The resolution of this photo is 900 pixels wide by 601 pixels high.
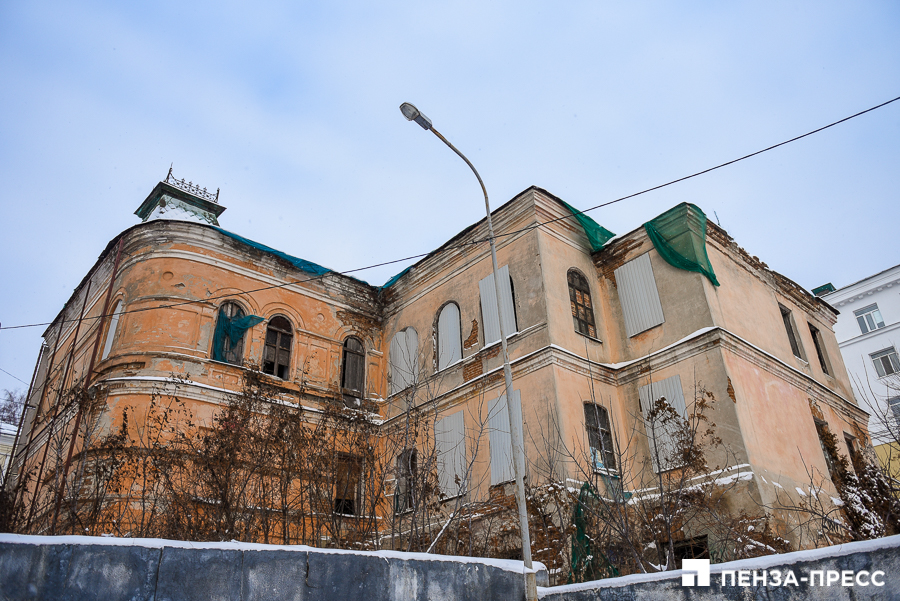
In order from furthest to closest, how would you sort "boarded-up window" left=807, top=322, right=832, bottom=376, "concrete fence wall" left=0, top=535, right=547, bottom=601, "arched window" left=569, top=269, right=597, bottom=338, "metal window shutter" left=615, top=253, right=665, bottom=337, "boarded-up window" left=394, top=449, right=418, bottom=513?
1. "boarded-up window" left=807, top=322, right=832, bottom=376
2. "arched window" left=569, top=269, right=597, bottom=338
3. "metal window shutter" left=615, top=253, right=665, bottom=337
4. "boarded-up window" left=394, top=449, right=418, bottom=513
5. "concrete fence wall" left=0, top=535, right=547, bottom=601

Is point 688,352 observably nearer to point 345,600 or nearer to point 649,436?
point 649,436

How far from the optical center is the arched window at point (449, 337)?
637 inches

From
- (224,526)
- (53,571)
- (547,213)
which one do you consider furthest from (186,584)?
(547,213)

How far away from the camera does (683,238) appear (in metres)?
14.6

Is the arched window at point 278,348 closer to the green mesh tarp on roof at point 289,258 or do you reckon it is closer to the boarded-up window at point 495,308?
the green mesh tarp on roof at point 289,258

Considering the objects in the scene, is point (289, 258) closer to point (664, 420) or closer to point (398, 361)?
point (398, 361)

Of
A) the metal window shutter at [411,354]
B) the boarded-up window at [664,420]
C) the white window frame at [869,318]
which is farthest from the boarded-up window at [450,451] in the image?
the white window frame at [869,318]

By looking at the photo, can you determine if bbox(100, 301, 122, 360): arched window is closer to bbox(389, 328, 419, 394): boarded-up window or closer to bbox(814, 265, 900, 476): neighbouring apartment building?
bbox(389, 328, 419, 394): boarded-up window

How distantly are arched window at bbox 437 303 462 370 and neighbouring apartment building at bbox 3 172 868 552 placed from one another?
0.04m

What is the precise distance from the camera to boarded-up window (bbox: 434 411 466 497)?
1437 centimetres

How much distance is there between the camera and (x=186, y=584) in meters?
4.00

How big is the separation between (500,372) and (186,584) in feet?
35.2

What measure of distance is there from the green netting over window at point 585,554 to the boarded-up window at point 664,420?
1.90 meters

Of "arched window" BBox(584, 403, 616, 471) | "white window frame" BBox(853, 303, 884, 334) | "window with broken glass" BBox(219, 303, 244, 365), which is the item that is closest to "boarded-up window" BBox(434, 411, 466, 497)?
"arched window" BBox(584, 403, 616, 471)
